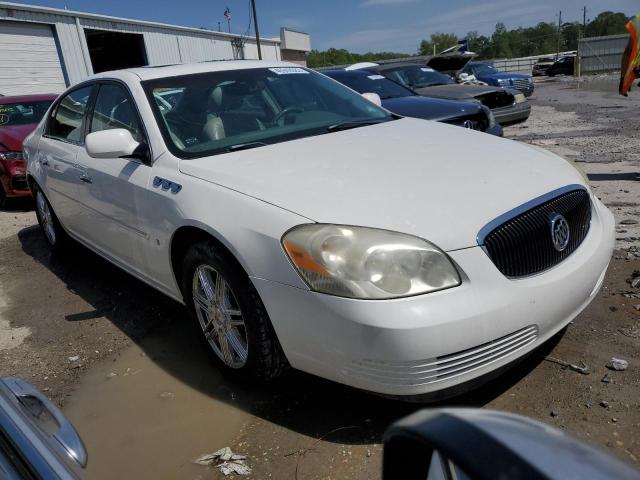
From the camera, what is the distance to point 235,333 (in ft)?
8.41

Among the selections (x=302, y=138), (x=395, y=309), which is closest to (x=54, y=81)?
(x=302, y=138)

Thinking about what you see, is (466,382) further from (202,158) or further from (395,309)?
(202,158)

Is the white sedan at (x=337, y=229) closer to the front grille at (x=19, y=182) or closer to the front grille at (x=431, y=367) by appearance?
the front grille at (x=431, y=367)

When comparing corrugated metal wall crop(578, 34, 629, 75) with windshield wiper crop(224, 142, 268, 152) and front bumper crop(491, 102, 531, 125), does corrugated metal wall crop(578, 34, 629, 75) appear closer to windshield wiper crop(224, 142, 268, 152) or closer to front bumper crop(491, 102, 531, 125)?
front bumper crop(491, 102, 531, 125)

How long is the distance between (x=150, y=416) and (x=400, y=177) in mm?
1638

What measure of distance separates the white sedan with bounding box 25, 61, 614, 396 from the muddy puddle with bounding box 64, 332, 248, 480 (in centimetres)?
24

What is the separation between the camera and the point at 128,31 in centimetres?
2141

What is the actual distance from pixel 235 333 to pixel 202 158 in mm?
927

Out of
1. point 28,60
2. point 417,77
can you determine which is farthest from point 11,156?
point 28,60

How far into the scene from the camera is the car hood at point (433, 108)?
620 cm

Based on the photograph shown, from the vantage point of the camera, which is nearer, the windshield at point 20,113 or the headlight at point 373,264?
the headlight at point 373,264

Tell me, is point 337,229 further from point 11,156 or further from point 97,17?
point 97,17

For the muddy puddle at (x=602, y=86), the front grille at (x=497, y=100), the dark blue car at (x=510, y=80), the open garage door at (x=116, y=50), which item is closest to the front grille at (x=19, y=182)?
the front grille at (x=497, y=100)

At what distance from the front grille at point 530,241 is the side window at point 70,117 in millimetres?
3152
